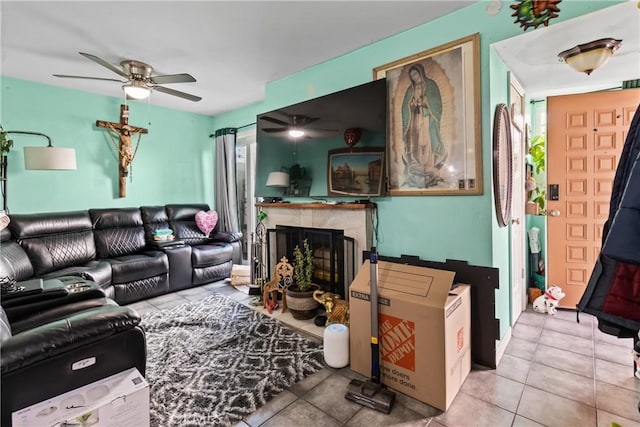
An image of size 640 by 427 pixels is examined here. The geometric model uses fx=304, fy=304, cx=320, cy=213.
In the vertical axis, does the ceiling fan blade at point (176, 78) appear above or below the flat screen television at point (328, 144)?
above

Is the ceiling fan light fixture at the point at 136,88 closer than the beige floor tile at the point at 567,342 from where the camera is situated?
No

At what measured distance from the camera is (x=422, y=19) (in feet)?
7.41

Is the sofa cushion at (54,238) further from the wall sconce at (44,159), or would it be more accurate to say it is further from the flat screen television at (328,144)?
the flat screen television at (328,144)

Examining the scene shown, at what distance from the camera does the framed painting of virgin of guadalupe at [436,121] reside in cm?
209

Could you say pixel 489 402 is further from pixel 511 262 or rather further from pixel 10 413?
pixel 10 413

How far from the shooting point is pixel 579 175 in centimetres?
292

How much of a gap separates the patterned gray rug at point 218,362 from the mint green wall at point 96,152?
2.12 m

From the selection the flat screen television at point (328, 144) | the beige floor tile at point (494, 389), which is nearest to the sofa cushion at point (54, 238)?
the flat screen television at point (328, 144)

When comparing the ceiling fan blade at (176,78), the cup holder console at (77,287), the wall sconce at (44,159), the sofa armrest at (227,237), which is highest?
the ceiling fan blade at (176,78)

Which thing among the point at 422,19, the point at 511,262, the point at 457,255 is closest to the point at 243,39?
the point at 422,19

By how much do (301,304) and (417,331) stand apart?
51.1 inches

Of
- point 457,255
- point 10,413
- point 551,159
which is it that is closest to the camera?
point 10,413

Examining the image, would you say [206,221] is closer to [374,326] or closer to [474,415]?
[374,326]

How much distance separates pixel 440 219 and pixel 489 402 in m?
1.16
